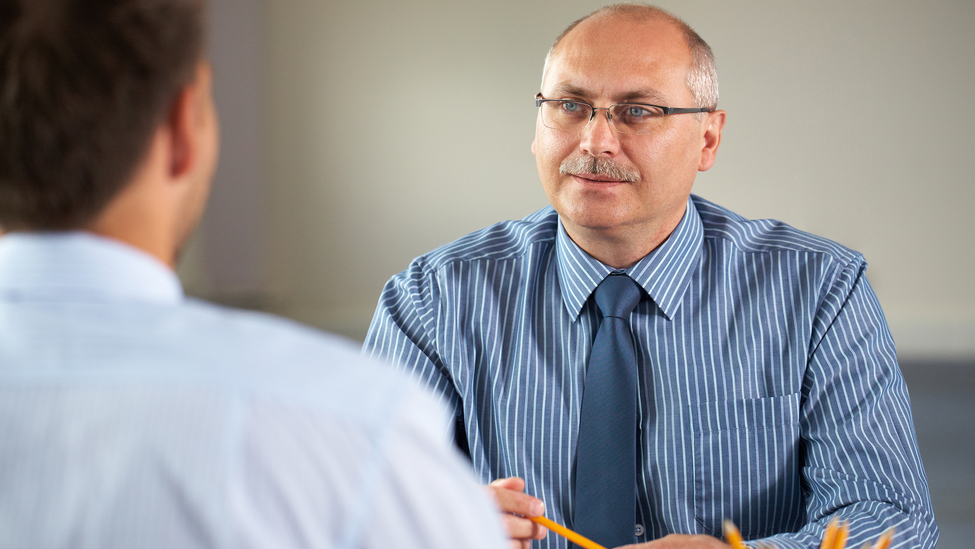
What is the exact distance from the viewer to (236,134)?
613 cm

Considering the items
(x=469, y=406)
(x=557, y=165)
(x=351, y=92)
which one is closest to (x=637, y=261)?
(x=557, y=165)

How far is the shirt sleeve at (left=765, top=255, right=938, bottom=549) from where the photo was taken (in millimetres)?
1256

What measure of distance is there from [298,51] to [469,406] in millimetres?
5327

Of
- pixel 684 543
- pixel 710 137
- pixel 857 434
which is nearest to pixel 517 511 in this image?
pixel 684 543

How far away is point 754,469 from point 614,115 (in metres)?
0.70

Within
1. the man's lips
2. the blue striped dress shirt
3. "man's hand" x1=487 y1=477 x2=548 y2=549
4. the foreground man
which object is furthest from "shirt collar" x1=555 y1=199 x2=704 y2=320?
the foreground man

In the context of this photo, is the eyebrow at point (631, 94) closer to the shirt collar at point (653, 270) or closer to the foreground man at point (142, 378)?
the shirt collar at point (653, 270)

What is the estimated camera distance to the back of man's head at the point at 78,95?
55cm

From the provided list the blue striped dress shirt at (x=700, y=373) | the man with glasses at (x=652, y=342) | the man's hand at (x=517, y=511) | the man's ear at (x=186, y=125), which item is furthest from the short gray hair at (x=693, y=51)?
the man's ear at (x=186, y=125)

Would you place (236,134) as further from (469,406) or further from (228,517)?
(228,517)

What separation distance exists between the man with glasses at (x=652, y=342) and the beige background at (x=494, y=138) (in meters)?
4.37

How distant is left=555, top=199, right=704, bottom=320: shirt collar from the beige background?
4424mm

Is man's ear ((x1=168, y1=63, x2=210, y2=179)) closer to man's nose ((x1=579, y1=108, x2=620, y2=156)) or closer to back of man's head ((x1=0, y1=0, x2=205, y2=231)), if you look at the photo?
back of man's head ((x1=0, y1=0, x2=205, y2=231))

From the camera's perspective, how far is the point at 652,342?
149cm
